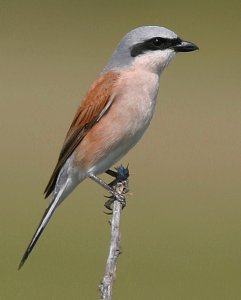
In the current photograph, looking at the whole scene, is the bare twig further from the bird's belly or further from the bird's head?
the bird's head

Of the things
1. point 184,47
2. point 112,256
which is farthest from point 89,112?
point 112,256

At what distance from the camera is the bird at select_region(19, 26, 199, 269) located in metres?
6.50

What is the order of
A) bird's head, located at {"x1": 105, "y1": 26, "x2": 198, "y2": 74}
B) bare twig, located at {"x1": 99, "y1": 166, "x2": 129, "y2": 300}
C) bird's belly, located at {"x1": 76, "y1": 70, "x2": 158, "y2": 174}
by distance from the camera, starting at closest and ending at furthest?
bare twig, located at {"x1": 99, "y1": 166, "x2": 129, "y2": 300} → bird's belly, located at {"x1": 76, "y1": 70, "x2": 158, "y2": 174} → bird's head, located at {"x1": 105, "y1": 26, "x2": 198, "y2": 74}

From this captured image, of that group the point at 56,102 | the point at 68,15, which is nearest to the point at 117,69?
the point at 56,102

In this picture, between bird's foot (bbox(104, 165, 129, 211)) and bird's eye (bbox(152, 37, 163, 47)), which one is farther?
bird's eye (bbox(152, 37, 163, 47))

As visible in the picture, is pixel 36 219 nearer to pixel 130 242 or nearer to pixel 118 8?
pixel 130 242

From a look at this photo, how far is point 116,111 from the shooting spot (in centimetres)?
652

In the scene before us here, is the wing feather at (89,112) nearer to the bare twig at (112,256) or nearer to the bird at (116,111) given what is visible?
the bird at (116,111)

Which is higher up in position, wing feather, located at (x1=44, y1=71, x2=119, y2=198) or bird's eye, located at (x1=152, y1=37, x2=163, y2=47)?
bird's eye, located at (x1=152, y1=37, x2=163, y2=47)

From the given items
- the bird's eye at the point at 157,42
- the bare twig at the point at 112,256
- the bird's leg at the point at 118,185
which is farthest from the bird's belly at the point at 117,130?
the bare twig at the point at 112,256

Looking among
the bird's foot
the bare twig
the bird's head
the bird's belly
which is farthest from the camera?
the bird's head

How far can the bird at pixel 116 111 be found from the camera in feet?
21.3

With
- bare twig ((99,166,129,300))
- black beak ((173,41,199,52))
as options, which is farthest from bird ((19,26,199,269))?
bare twig ((99,166,129,300))

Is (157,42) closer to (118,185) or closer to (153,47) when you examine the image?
(153,47)
